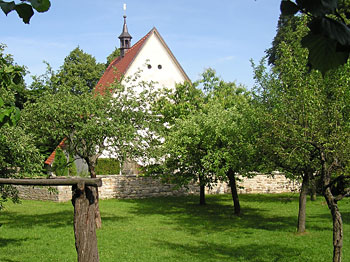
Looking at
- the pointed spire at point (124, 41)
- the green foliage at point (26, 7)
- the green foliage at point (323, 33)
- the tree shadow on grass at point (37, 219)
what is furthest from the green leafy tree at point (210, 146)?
the pointed spire at point (124, 41)

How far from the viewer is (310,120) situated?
35.2ft

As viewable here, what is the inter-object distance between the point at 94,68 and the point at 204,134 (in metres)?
29.8

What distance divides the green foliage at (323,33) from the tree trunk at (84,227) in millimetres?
4658

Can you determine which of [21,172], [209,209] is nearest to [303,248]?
[21,172]

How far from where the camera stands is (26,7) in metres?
1.78

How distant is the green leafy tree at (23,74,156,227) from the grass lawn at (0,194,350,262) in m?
2.02

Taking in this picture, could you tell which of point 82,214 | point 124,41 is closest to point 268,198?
point 124,41

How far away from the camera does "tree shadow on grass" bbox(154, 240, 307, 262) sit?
1111 centimetres

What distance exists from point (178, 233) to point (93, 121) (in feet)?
15.4

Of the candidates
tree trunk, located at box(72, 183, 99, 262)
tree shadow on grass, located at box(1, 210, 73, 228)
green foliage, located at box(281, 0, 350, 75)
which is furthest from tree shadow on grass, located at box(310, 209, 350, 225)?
green foliage, located at box(281, 0, 350, 75)

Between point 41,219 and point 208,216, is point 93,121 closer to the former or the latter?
point 41,219

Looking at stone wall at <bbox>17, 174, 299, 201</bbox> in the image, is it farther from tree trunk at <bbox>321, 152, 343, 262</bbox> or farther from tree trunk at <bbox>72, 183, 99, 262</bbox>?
tree trunk at <bbox>72, 183, 99, 262</bbox>

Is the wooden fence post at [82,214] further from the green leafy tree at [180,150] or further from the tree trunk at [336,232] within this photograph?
the green leafy tree at [180,150]

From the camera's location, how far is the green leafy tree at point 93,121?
14438 millimetres
